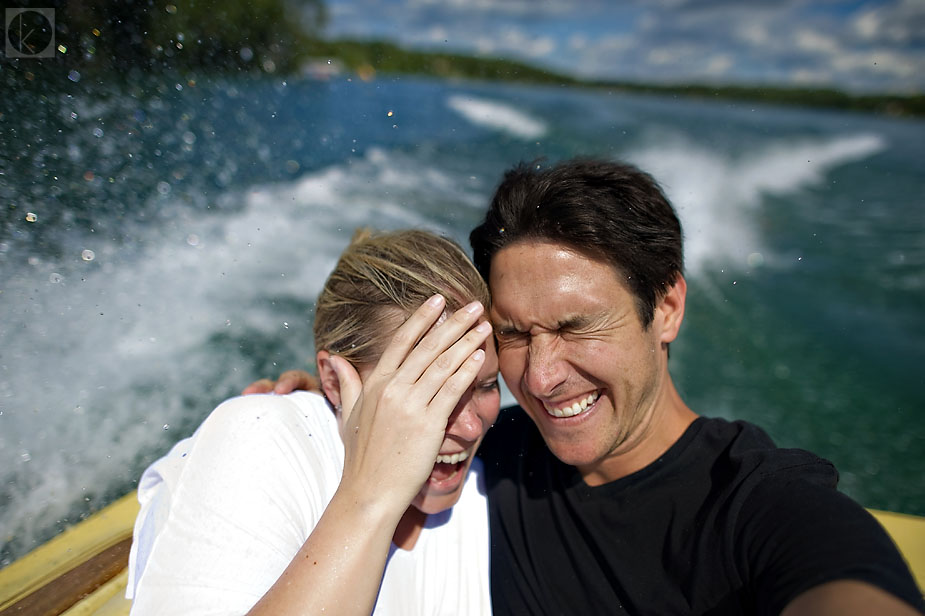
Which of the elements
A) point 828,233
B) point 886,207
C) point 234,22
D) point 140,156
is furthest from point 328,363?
point 234,22

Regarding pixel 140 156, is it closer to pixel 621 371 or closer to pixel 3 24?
pixel 3 24

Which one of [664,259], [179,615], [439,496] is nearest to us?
[179,615]

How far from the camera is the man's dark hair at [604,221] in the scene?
2037 millimetres

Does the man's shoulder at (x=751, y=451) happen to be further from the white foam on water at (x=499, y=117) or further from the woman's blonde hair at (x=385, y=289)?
the white foam on water at (x=499, y=117)

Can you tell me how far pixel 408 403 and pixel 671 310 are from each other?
1160 mm

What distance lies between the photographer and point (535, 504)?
2254mm

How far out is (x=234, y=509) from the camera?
1535mm

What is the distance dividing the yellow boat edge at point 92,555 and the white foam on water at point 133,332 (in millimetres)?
713

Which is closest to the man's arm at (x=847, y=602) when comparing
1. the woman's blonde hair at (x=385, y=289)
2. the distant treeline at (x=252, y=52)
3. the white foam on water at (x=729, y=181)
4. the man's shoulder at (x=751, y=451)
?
the man's shoulder at (x=751, y=451)

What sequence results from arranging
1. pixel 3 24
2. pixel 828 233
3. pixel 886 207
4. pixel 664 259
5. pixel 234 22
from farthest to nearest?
pixel 234 22 < pixel 886 207 < pixel 828 233 < pixel 3 24 < pixel 664 259

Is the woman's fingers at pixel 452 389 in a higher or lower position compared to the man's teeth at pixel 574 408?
Result: higher

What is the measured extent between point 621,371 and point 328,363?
3.27 feet

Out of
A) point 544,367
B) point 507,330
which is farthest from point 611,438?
point 507,330

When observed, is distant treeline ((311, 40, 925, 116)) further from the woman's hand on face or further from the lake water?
the woman's hand on face
